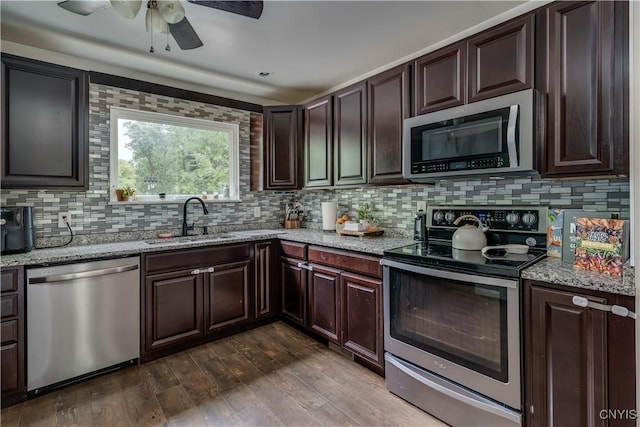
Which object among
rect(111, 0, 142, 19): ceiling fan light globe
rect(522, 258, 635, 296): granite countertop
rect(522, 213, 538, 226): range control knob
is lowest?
rect(522, 258, 635, 296): granite countertop

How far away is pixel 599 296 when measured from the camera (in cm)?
130

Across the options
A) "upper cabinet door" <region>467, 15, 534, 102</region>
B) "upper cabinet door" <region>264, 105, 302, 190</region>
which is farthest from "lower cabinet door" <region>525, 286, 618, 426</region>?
"upper cabinet door" <region>264, 105, 302, 190</region>

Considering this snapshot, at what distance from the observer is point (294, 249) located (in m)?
2.97

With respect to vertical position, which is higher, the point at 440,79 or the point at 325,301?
the point at 440,79

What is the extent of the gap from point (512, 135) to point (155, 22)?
6.97ft

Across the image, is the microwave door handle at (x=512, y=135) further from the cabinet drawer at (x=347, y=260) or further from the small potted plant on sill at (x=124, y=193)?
the small potted plant on sill at (x=124, y=193)

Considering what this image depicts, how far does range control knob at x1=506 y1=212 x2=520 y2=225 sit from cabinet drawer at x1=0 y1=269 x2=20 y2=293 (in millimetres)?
3200

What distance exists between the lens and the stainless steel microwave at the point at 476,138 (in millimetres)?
1707

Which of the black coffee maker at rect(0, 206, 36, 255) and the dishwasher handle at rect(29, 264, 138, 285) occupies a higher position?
the black coffee maker at rect(0, 206, 36, 255)

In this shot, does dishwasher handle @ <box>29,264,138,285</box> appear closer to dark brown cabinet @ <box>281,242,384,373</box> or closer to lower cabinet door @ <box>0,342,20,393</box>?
lower cabinet door @ <box>0,342,20,393</box>

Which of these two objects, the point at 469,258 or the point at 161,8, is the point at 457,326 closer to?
the point at 469,258

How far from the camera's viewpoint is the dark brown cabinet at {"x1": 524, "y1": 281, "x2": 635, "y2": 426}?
49.3 inches

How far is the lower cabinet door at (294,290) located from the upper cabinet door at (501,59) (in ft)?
6.48

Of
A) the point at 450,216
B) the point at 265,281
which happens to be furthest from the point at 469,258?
A: the point at 265,281
